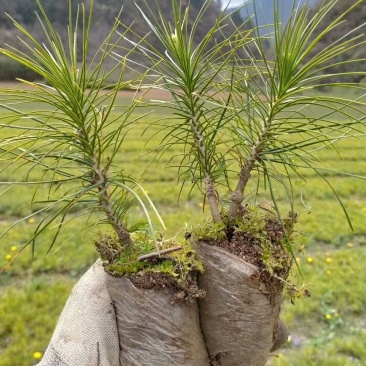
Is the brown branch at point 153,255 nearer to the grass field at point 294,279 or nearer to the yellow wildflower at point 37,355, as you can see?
the grass field at point 294,279

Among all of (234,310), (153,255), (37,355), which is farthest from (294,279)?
(37,355)

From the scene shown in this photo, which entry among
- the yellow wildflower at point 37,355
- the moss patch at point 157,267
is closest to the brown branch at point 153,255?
the moss patch at point 157,267

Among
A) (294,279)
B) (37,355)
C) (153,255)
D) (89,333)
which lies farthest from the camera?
(37,355)

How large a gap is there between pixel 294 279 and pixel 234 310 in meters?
1.05

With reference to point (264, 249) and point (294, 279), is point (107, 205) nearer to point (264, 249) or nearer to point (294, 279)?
point (264, 249)

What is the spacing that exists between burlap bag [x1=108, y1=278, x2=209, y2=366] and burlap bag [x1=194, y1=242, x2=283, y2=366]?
0.13ft

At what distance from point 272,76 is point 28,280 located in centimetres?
279

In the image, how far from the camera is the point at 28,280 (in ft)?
10.1

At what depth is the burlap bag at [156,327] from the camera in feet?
2.90

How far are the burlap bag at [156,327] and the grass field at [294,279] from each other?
49cm

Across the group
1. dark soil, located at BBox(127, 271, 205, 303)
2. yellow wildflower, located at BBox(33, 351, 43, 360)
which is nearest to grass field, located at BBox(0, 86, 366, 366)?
yellow wildflower, located at BBox(33, 351, 43, 360)

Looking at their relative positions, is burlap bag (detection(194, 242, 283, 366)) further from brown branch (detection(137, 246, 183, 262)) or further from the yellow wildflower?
the yellow wildflower

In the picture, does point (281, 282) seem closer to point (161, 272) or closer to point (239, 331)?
point (239, 331)

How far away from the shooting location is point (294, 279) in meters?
1.86
